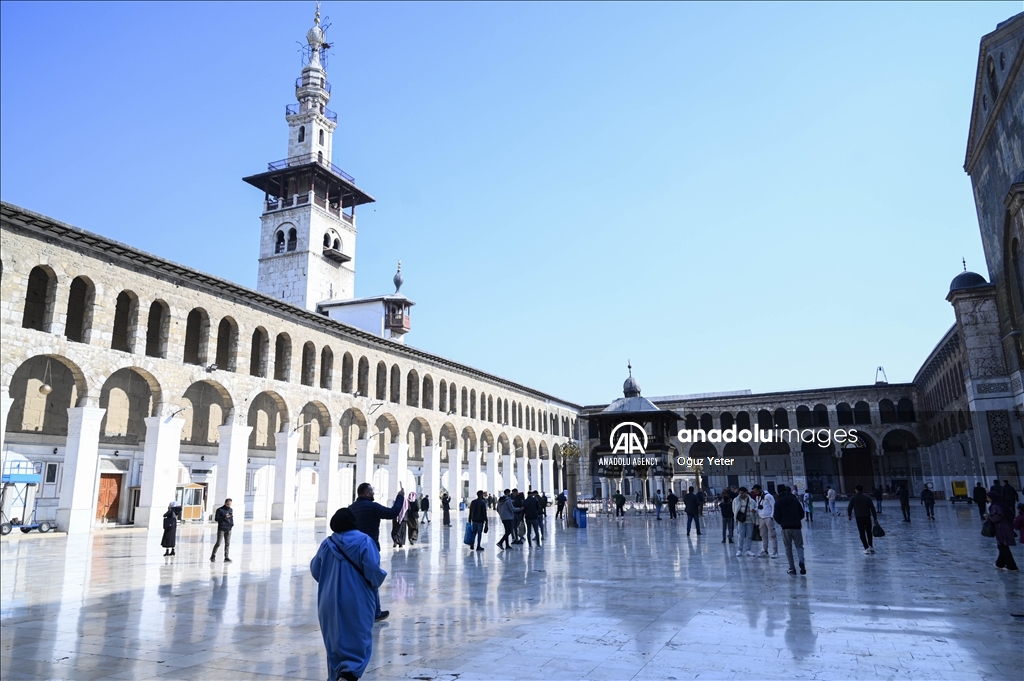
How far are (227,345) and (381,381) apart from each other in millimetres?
8484

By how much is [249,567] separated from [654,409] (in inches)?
786

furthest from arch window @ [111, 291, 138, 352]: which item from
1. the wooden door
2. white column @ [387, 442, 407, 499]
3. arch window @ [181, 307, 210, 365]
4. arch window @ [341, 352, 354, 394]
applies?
white column @ [387, 442, 407, 499]

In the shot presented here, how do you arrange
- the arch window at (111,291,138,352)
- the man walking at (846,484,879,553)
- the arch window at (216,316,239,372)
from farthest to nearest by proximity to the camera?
1. the arch window at (216,316,239,372)
2. the arch window at (111,291,138,352)
3. the man walking at (846,484,879,553)

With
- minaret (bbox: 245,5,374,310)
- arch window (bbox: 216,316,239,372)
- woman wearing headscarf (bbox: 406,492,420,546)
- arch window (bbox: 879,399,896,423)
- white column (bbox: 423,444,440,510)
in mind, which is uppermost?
minaret (bbox: 245,5,374,310)

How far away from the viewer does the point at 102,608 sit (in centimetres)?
784

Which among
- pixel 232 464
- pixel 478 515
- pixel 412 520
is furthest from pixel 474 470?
pixel 478 515

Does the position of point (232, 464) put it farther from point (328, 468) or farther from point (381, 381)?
point (381, 381)

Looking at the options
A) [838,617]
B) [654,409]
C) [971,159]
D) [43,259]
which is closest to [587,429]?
[654,409]

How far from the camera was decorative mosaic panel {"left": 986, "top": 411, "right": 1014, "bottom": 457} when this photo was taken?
2427 centimetres

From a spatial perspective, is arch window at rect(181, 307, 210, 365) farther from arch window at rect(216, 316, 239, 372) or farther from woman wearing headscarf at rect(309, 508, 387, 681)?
woman wearing headscarf at rect(309, 508, 387, 681)

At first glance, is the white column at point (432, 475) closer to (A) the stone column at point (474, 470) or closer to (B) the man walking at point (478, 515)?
(A) the stone column at point (474, 470)

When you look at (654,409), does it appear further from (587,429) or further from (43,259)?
(587,429)

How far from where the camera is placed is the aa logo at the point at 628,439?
28.1 meters

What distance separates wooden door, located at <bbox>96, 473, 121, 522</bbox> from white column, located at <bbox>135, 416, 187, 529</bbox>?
220 cm
